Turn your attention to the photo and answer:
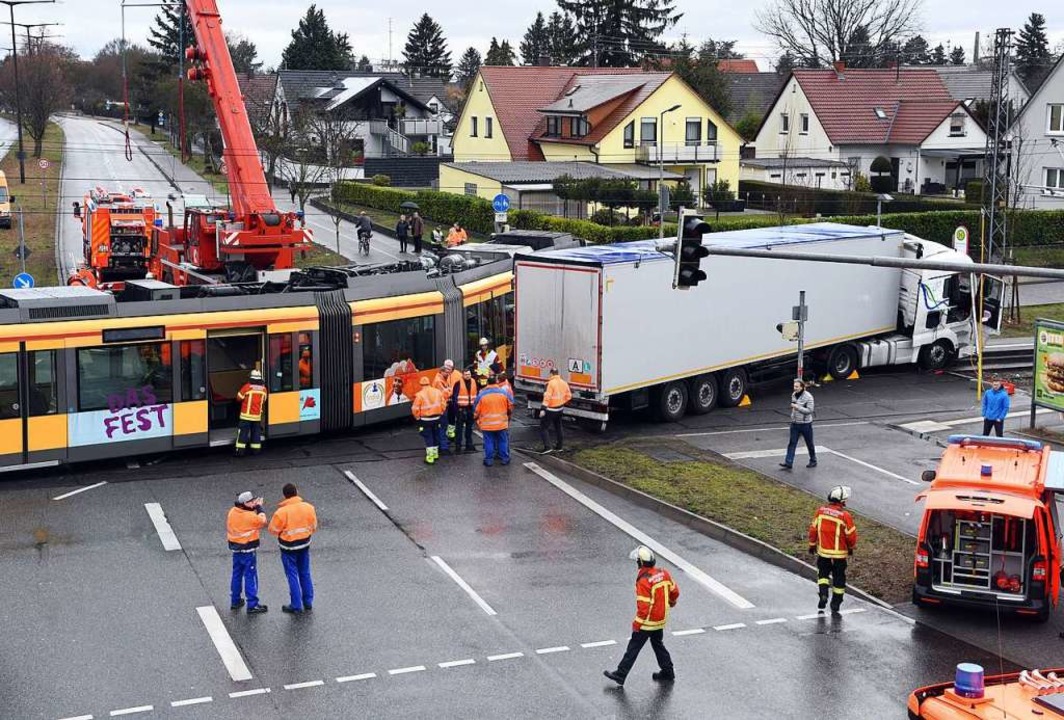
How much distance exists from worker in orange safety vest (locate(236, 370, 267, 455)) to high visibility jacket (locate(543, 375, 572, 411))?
4.74m

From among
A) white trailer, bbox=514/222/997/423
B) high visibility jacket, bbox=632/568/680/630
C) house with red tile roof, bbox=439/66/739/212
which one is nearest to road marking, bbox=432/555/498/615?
high visibility jacket, bbox=632/568/680/630

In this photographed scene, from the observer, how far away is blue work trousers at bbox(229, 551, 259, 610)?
15148mm

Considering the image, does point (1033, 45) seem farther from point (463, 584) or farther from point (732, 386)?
point (463, 584)

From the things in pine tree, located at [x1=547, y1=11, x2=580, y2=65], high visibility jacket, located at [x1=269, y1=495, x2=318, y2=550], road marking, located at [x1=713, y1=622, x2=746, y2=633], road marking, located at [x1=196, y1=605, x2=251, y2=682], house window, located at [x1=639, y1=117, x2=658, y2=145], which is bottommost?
road marking, located at [x1=713, y1=622, x2=746, y2=633]

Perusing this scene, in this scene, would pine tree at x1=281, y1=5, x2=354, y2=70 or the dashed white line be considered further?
pine tree at x1=281, y1=5, x2=354, y2=70

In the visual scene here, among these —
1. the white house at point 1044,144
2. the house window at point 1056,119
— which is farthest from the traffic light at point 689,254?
the house window at point 1056,119

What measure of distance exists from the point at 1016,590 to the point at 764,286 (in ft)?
42.8

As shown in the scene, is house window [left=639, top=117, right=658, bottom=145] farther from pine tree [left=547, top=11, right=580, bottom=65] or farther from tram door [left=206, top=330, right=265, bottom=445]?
tram door [left=206, top=330, right=265, bottom=445]

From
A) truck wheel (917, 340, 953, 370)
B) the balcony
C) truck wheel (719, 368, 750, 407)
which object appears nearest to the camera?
truck wheel (719, 368, 750, 407)

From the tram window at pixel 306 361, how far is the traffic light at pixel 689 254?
7.80 m

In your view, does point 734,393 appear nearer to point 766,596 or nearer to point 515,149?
point 766,596

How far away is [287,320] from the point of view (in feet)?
74.3

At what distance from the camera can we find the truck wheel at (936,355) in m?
32.8

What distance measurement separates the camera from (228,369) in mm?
22312
